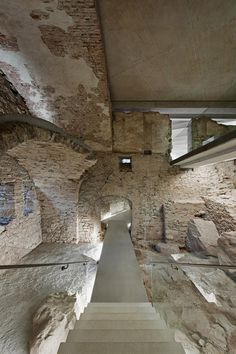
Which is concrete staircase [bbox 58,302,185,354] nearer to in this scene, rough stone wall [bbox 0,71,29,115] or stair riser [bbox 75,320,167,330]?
stair riser [bbox 75,320,167,330]

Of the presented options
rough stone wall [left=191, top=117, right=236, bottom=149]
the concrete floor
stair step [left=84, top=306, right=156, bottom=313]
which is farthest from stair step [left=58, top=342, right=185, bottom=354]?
rough stone wall [left=191, top=117, right=236, bottom=149]

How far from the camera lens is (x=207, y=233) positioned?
505 centimetres

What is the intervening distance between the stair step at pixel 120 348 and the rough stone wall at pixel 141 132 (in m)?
5.12

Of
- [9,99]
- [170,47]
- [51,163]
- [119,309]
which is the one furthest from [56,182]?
[170,47]

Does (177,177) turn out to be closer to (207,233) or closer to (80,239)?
(207,233)

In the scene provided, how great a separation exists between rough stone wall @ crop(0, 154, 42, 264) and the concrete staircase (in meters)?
3.35

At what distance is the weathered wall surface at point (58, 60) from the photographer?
2.41 m

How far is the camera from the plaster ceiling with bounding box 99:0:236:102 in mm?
2764

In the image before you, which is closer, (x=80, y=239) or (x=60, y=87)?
(x=60, y=87)

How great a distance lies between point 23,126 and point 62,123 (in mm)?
2390

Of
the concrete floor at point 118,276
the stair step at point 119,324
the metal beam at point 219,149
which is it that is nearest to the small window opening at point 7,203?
the concrete floor at point 118,276

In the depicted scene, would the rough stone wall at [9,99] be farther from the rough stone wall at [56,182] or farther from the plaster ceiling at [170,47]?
the plaster ceiling at [170,47]

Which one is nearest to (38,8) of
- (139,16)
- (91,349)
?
(139,16)

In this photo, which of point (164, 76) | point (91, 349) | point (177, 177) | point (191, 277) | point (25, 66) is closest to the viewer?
point (91, 349)
